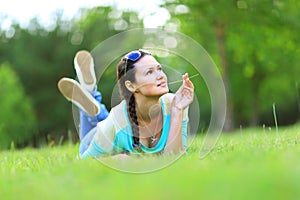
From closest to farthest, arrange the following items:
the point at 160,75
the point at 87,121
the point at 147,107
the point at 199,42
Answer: the point at 160,75
the point at 147,107
the point at 87,121
the point at 199,42

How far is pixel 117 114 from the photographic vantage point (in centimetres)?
282

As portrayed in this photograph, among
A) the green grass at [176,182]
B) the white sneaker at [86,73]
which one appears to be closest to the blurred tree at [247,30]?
the white sneaker at [86,73]

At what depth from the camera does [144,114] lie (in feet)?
9.29

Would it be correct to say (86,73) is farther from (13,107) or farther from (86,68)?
(13,107)

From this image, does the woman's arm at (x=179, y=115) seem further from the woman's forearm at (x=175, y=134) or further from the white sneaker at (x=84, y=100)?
the white sneaker at (x=84, y=100)

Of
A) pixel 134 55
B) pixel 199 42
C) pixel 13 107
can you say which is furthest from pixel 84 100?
pixel 13 107

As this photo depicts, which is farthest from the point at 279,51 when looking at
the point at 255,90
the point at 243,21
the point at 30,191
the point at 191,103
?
the point at 30,191

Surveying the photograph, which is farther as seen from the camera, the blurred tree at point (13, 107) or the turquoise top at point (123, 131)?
the blurred tree at point (13, 107)

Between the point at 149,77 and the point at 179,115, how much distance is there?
25 centimetres

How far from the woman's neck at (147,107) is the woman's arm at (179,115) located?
106mm

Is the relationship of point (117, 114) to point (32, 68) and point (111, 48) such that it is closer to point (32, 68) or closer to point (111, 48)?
point (111, 48)

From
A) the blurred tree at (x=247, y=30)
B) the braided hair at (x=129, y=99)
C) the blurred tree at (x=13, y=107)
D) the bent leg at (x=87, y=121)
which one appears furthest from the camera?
the blurred tree at (x=13, y=107)

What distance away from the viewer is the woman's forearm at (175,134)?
273 cm

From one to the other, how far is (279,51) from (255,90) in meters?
4.86
